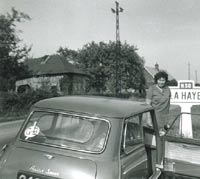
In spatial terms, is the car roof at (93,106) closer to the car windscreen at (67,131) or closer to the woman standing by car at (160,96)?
the car windscreen at (67,131)

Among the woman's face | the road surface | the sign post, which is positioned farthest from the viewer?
the road surface

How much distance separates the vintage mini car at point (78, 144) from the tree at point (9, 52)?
26.2 m

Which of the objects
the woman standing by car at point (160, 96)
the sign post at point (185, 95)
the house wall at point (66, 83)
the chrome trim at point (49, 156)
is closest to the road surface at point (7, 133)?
the woman standing by car at point (160, 96)

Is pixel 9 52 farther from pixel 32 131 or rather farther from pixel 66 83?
pixel 32 131

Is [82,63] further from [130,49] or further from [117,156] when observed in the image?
[117,156]

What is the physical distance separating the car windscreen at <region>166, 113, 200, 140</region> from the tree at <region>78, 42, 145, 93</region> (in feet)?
162

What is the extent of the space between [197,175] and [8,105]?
19019 millimetres

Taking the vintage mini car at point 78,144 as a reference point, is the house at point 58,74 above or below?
above

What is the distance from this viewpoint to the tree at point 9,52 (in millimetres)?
29953

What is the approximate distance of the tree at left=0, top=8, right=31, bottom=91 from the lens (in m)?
30.0

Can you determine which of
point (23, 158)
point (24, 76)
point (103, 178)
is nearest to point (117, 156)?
point (103, 178)

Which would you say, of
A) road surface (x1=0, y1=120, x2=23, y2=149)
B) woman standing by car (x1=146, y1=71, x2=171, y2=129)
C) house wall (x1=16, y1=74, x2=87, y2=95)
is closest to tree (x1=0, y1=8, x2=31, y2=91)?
house wall (x1=16, y1=74, x2=87, y2=95)

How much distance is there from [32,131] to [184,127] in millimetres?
4734

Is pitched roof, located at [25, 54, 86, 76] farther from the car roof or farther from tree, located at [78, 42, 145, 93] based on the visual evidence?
the car roof
